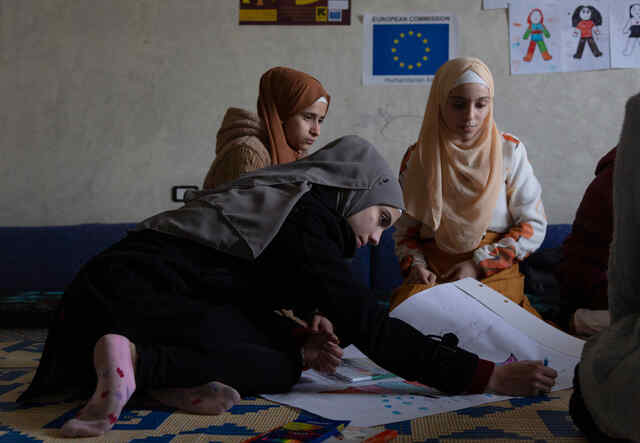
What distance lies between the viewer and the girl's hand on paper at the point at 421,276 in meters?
1.58

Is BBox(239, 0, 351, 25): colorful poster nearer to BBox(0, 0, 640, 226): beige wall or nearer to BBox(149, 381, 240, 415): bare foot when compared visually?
BBox(0, 0, 640, 226): beige wall

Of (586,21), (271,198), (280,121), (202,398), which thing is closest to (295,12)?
(280,121)

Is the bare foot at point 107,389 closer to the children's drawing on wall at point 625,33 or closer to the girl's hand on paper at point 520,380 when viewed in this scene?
the girl's hand on paper at point 520,380

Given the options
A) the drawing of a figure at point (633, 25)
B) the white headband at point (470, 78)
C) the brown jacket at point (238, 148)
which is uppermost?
the drawing of a figure at point (633, 25)

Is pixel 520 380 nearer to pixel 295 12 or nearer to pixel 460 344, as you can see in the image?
pixel 460 344

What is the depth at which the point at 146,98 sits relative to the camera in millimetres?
2607

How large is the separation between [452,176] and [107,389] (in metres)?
1.20

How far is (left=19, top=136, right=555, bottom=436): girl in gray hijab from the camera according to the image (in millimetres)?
970

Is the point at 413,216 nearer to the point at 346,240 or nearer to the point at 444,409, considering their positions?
the point at 346,240

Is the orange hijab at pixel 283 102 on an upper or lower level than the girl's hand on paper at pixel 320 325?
upper

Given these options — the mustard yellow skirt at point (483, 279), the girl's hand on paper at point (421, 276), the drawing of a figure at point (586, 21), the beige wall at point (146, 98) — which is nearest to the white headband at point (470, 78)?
the mustard yellow skirt at point (483, 279)

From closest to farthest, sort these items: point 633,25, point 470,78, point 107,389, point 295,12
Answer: point 107,389
point 470,78
point 633,25
point 295,12

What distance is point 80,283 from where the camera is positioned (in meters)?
1.07

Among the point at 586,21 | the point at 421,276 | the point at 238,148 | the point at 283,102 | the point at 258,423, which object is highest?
the point at 586,21
